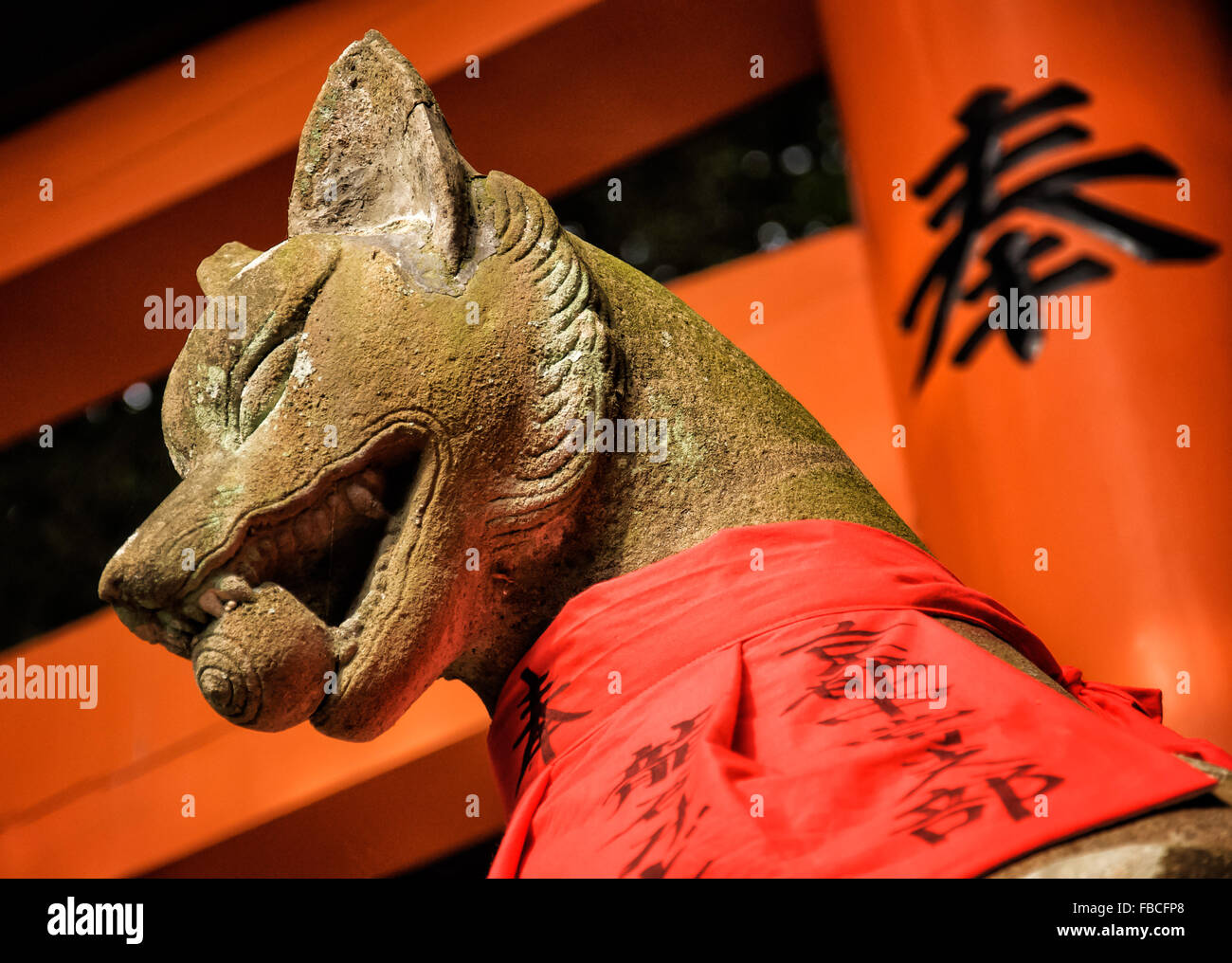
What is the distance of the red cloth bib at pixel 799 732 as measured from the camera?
1124 mm

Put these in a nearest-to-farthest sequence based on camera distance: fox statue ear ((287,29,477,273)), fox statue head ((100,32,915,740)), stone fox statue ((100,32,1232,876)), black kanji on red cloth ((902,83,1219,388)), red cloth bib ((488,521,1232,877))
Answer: red cloth bib ((488,521,1232,877)), stone fox statue ((100,32,1232,876)), fox statue head ((100,32,915,740)), fox statue ear ((287,29,477,273)), black kanji on red cloth ((902,83,1219,388))

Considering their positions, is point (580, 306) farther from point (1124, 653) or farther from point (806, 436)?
point (1124, 653)

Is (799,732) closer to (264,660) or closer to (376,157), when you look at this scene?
(264,660)

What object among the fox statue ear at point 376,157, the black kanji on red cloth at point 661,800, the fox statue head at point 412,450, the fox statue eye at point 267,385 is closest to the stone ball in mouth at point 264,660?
the fox statue head at point 412,450

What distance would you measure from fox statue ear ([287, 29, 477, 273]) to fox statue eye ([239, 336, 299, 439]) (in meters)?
0.19

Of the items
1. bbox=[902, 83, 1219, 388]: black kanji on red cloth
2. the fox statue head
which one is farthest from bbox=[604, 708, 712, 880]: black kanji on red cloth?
bbox=[902, 83, 1219, 388]: black kanji on red cloth

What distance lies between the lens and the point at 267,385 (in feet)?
4.91

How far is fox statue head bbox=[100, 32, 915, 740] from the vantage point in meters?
1.43

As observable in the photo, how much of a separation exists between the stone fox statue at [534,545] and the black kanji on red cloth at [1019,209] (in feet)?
4.23

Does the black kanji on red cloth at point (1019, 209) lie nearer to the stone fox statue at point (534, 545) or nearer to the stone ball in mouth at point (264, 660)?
the stone fox statue at point (534, 545)

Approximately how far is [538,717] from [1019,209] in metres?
1.79

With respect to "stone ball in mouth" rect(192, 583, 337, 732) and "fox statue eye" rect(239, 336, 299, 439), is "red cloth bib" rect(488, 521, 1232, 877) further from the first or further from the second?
"fox statue eye" rect(239, 336, 299, 439)

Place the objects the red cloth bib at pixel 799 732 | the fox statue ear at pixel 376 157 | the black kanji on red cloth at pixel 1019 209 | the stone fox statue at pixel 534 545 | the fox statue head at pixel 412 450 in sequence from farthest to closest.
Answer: the black kanji on red cloth at pixel 1019 209
the fox statue ear at pixel 376 157
the fox statue head at pixel 412 450
the stone fox statue at pixel 534 545
the red cloth bib at pixel 799 732
